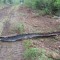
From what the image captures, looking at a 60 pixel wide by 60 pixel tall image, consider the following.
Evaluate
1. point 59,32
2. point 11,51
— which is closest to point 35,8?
point 59,32

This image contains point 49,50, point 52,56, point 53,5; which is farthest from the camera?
point 53,5

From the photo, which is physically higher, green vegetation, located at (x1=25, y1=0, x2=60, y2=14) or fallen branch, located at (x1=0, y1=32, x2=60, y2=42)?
fallen branch, located at (x1=0, y1=32, x2=60, y2=42)

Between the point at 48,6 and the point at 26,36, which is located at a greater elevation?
the point at 26,36

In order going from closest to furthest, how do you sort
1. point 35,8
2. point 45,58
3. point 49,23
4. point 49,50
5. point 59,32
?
point 45,58 → point 49,50 → point 59,32 → point 49,23 → point 35,8

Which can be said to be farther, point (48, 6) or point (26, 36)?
point (48, 6)

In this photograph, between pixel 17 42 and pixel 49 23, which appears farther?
pixel 49 23

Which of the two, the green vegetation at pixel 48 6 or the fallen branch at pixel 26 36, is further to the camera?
the green vegetation at pixel 48 6

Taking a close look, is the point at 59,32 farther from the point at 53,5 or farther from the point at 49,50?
the point at 53,5

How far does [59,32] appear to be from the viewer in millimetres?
10219

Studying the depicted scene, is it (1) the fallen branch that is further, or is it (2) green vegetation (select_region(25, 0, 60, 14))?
(2) green vegetation (select_region(25, 0, 60, 14))

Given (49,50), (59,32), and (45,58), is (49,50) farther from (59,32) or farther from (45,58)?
(59,32)

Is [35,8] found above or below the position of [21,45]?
below

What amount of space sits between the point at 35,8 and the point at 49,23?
575 cm

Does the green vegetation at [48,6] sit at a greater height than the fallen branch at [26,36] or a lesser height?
lesser
